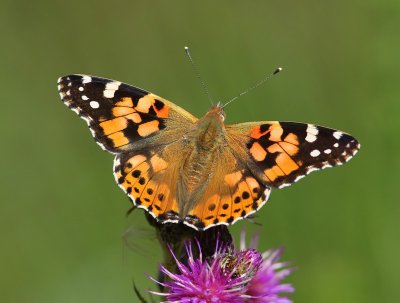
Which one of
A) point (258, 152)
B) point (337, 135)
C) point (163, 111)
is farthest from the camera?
point (163, 111)

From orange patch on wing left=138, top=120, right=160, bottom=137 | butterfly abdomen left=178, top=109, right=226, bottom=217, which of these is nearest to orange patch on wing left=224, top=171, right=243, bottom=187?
butterfly abdomen left=178, top=109, right=226, bottom=217

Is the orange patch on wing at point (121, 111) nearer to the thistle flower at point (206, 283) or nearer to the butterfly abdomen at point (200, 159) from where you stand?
the butterfly abdomen at point (200, 159)

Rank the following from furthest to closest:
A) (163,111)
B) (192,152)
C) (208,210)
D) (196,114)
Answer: (196,114)
(163,111)
(192,152)
(208,210)

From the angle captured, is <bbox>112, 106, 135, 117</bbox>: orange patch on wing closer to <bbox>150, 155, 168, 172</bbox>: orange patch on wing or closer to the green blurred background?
<bbox>150, 155, 168, 172</bbox>: orange patch on wing

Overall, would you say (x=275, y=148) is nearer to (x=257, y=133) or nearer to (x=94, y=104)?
(x=257, y=133)

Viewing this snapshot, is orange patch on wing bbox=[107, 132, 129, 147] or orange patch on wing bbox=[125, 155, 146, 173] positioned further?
orange patch on wing bbox=[107, 132, 129, 147]

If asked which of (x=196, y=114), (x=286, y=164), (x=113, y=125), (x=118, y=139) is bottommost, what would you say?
(x=286, y=164)

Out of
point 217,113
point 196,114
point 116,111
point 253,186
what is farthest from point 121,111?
point 196,114
